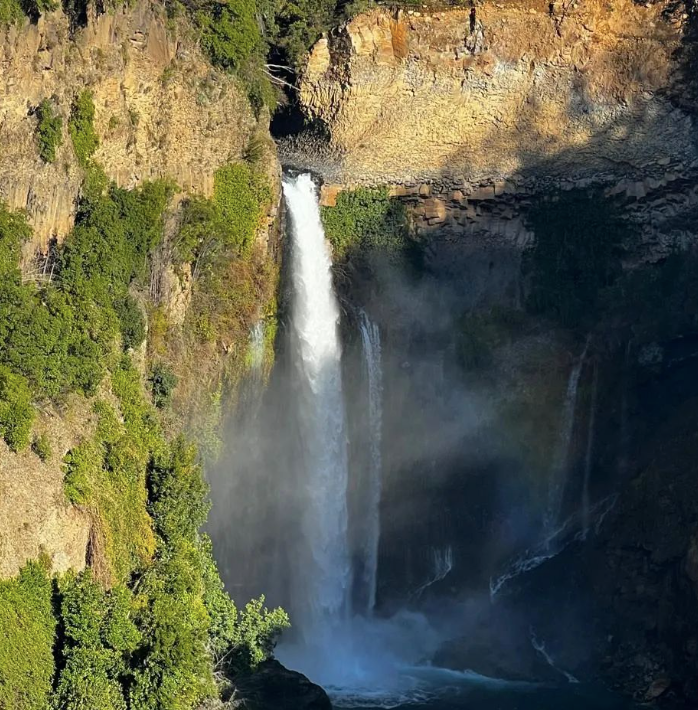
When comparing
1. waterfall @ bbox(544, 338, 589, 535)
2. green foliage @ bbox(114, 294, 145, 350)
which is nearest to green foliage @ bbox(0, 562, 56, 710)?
green foliage @ bbox(114, 294, 145, 350)

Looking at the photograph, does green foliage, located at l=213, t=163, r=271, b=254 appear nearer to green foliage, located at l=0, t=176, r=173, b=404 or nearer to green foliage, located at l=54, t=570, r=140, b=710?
green foliage, located at l=0, t=176, r=173, b=404

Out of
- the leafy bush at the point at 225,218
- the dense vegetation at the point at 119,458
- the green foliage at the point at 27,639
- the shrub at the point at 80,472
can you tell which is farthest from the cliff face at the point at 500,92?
the green foliage at the point at 27,639

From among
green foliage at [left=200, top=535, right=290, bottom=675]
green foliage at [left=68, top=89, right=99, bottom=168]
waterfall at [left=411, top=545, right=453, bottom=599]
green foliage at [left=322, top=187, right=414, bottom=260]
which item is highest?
green foliage at [left=68, top=89, right=99, bottom=168]

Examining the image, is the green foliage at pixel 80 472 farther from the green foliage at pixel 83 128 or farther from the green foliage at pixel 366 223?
the green foliage at pixel 366 223

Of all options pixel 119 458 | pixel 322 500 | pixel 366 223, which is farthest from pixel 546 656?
pixel 119 458

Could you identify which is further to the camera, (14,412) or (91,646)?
(14,412)

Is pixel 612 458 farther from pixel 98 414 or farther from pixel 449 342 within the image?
pixel 98 414

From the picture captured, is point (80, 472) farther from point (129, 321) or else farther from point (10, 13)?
point (10, 13)
